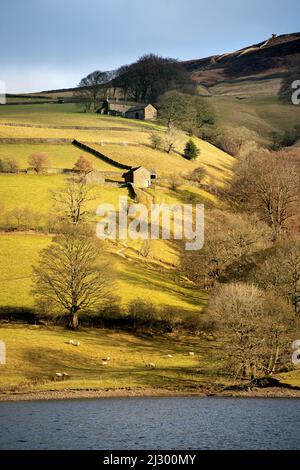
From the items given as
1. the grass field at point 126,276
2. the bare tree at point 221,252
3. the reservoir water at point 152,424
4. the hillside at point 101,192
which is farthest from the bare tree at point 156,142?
the reservoir water at point 152,424

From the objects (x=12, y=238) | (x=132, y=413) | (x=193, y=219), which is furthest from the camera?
(x=193, y=219)

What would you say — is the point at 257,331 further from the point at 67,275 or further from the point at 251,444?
the point at 67,275

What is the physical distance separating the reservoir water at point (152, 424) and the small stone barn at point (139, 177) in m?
81.0

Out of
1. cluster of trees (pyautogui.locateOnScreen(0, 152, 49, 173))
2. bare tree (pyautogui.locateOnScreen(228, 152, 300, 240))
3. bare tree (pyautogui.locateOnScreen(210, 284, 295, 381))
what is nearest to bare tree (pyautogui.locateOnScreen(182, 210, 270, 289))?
bare tree (pyautogui.locateOnScreen(228, 152, 300, 240))

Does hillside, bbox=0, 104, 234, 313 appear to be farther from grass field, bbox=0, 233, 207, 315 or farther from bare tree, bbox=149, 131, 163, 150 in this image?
bare tree, bbox=149, 131, 163, 150

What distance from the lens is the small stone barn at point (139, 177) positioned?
141 m

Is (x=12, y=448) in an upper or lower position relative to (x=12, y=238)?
lower

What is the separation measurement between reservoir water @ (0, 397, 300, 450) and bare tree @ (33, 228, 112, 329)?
1035 inches

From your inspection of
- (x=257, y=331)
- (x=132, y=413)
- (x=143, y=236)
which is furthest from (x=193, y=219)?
(x=132, y=413)

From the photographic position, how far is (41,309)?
287ft

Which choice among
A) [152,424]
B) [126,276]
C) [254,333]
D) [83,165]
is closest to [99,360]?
[254,333]

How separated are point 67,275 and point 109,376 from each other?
Answer: 22695 mm

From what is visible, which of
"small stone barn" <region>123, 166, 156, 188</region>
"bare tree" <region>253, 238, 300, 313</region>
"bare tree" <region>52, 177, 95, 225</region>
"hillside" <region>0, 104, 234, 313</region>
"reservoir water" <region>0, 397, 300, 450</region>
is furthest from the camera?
→ "small stone barn" <region>123, 166, 156, 188</region>

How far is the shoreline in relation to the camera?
62.2m
